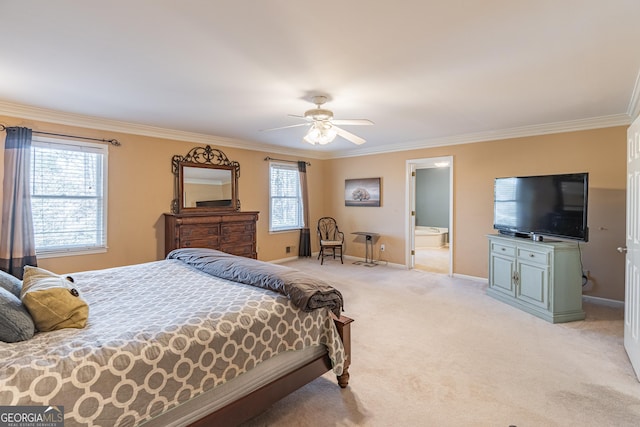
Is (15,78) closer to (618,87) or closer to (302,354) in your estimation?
(302,354)

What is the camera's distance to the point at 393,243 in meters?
6.14

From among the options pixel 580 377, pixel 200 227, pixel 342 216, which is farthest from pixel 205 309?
pixel 342 216

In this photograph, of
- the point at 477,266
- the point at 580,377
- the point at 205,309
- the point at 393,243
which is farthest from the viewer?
the point at 393,243

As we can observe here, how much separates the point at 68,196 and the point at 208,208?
185 centimetres

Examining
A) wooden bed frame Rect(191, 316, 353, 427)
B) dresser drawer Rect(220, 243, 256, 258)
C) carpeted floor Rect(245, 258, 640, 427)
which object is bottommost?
carpeted floor Rect(245, 258, 640, 427)

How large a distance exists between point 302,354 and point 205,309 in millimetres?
710

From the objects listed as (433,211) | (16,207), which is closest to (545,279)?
(16,207)

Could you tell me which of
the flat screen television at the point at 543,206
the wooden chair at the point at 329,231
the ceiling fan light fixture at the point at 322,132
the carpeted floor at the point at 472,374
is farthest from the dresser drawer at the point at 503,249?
the wooden chair at the point at 329,231

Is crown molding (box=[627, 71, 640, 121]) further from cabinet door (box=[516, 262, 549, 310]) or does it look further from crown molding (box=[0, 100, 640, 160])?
cabinet door (box=[516, 262, 549, 310])

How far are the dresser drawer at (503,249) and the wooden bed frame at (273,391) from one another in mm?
2819

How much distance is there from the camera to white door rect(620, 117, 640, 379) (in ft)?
7.58

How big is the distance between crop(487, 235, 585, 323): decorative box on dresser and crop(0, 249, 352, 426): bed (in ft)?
8.70

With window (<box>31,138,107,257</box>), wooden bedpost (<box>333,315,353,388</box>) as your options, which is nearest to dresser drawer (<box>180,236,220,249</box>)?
window (<box>31,138,107,257</box>)

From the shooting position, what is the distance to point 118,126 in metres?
4.23
